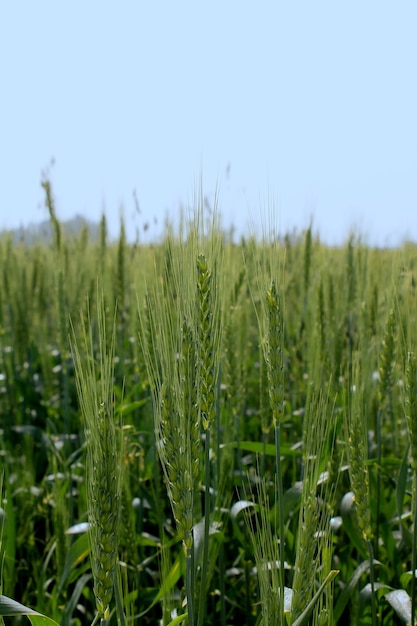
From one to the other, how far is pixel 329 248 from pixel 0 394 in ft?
7.19

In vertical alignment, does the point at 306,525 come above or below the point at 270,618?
above

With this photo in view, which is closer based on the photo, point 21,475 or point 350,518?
point 350,518

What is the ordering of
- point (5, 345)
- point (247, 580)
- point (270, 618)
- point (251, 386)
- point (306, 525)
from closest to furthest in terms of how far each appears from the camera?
point (270, 618), point (306, 525), point (247, 580), point (251, 386), point (5, 345)

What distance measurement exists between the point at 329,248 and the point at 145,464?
69.6 inches

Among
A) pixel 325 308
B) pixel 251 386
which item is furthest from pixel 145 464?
pixel 251 386

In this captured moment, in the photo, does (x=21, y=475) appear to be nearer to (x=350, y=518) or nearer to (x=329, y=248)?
(x=350, y=518)

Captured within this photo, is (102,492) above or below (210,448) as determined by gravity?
above

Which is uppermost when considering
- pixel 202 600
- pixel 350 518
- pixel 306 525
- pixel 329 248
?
pixel 329 248

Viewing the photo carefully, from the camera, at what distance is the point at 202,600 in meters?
1.26

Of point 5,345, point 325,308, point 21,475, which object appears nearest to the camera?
point 325,308

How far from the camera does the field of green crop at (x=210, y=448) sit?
111cm

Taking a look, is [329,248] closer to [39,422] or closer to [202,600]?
[39,422]

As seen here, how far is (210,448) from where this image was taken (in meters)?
2.01

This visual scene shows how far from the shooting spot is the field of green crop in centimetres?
111
